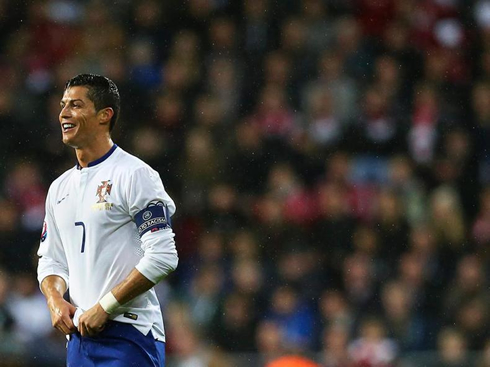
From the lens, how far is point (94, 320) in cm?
504

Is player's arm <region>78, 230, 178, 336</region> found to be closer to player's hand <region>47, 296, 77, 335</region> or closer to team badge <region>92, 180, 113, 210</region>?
player's hand <region>47, 296, 77, 335</region>

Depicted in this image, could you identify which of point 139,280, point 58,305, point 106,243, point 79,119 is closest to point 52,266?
point 58,305

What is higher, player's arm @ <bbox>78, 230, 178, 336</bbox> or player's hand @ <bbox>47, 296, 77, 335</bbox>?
player's arm @ <bbox>78, 230, 178, 336</bbox>

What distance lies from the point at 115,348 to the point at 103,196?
2.31ft

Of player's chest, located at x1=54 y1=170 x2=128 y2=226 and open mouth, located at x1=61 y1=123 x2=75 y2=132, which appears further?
open mouth, located at x1=61 y1=123 x2=75 y2=132

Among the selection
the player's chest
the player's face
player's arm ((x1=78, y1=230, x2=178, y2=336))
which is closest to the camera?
player's arm ((x1=78, y1=230, x2=178, y2=336))

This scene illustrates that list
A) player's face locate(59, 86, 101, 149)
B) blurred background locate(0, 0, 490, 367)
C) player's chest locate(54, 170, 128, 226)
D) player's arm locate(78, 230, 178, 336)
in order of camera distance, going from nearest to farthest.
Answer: player's arm locate(78, 230, 178, 336) → player's chest locate(54, 170, 128, 226) → player's face locate(59, 86, 101, 149) → blurred background locate(0, 0, 490, 367)

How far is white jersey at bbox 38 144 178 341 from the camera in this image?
508 cm

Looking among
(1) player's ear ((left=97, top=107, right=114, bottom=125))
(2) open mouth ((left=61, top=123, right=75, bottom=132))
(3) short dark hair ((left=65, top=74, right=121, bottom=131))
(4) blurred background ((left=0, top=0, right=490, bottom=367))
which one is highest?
(3) short dark hair ((left=65, top=74, right=121, bottom=131))

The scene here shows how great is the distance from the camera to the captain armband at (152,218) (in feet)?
16.6

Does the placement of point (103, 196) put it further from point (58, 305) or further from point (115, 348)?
point (115, 348)

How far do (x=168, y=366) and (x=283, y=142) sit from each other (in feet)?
10.1

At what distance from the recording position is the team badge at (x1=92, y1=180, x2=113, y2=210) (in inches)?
203

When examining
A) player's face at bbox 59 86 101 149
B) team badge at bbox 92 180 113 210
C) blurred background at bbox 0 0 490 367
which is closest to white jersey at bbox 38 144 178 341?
team badge at bbox 92 180 113 210
